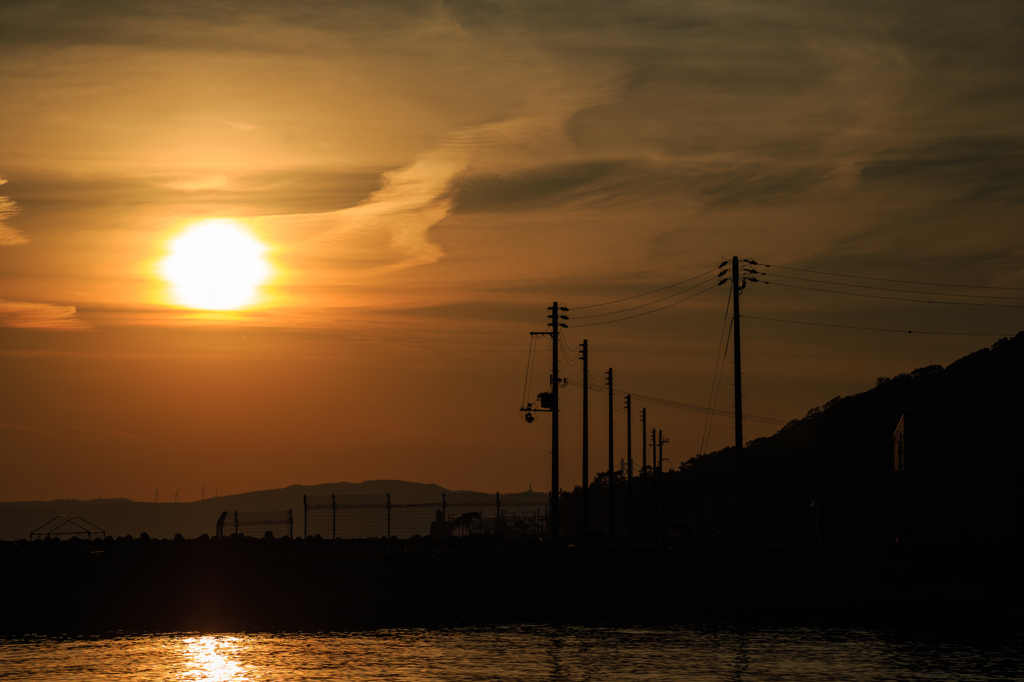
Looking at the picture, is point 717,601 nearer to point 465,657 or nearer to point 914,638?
point 914,638

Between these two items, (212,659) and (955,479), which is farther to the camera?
(955,479)

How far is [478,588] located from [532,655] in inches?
463

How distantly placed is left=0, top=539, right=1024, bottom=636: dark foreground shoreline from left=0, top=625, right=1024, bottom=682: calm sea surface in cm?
378

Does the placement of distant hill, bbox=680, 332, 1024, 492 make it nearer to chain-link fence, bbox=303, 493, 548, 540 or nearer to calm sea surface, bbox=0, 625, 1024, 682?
chain-link fence, bbox=303, 493, 548, 540

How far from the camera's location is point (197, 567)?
171 ft

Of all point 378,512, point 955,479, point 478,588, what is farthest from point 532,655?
point 955,479

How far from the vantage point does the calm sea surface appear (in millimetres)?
35594

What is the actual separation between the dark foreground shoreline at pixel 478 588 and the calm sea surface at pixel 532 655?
3783 millimetres

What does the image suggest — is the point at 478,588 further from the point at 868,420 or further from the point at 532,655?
the point at 868,420

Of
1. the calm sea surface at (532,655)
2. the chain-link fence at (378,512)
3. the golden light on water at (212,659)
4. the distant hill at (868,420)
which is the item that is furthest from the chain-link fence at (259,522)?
the distant hill at (868,420)

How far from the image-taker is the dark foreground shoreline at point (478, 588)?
4916 cm

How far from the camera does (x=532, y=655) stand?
39.5 metres

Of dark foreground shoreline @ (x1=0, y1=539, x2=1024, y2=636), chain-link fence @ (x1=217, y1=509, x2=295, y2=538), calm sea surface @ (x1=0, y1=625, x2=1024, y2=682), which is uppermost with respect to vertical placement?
chain-link fence @ (x1=217, y1=509, x2=295, y2=538)

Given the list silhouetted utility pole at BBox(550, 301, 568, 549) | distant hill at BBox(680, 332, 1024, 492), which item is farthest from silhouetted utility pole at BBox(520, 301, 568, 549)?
distant hill at BBox(680, 332, 1024, 492)
